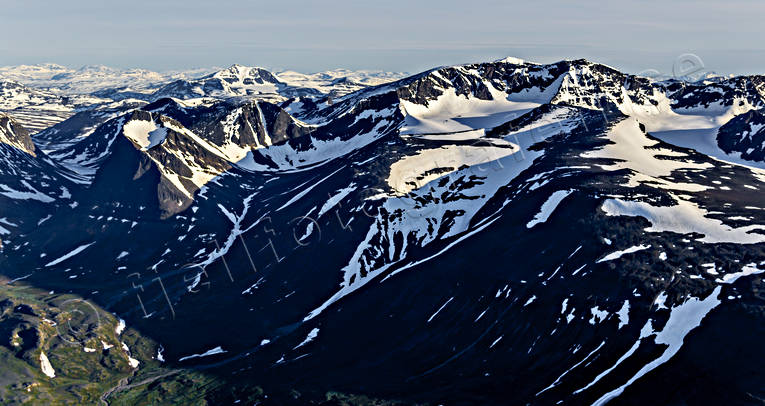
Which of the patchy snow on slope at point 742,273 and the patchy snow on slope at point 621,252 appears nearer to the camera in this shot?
the patchy snow on slope at point 742,273

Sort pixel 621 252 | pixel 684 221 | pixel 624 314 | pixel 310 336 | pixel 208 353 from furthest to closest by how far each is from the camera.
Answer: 1. pixel 208 353
2. pixel 310 336
3. pixel 684 221
4. pixel 621 252
5. pixel 624 314

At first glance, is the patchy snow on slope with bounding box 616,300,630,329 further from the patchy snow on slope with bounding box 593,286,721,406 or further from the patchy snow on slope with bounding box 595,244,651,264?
the patchy snow on slope with bounding box 595,244,651,264

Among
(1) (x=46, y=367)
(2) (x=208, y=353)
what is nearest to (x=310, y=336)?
(2) (x=208, y=353)

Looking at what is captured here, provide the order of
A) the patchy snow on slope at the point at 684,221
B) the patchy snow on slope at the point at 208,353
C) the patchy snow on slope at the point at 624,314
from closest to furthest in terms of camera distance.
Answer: the patchy snow on slope at the point at 624,314 < the patchy snow on slope at the point at 684,221 < the patchy snow on slope at the point at 208,353

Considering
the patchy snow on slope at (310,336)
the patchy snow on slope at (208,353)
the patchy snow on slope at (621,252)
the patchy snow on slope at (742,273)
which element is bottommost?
the patchy snow on slope at (310,336)

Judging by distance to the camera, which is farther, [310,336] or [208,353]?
[208,353]

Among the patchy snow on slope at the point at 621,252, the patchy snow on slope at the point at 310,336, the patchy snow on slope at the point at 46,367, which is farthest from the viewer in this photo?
the patchy snow on slope at the point at 310,336

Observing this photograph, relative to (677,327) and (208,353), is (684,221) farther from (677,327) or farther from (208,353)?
(208,353)

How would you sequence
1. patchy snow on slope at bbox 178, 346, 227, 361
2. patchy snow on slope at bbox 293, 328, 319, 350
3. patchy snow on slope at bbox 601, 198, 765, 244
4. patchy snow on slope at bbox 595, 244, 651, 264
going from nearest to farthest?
patchy snow on slope at bbox 601, 198, 765, 244 < patchy snow on slope at bbox 595, 244, 651, 264 < patchy snow on slope at bbox 293, 328, 319, 350 < patchy snow on slope at bbox 178, 346, 227, 361

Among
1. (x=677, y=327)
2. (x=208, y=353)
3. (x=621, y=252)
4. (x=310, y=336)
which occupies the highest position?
(x=621, y=252)

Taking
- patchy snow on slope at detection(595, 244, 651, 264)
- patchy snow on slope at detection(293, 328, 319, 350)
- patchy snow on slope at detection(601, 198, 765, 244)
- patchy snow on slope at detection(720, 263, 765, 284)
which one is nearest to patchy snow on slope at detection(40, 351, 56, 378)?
patchy snow on slope at detection(293, 328, 319, 350)

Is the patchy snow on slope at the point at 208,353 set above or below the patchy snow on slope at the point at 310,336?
above

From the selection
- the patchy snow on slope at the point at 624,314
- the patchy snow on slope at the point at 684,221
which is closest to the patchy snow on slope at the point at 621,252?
the patchy snow on slope at the point at 684,221

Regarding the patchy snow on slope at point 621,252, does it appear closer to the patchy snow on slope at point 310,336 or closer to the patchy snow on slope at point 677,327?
the patchy snow on slope at point 677,327
